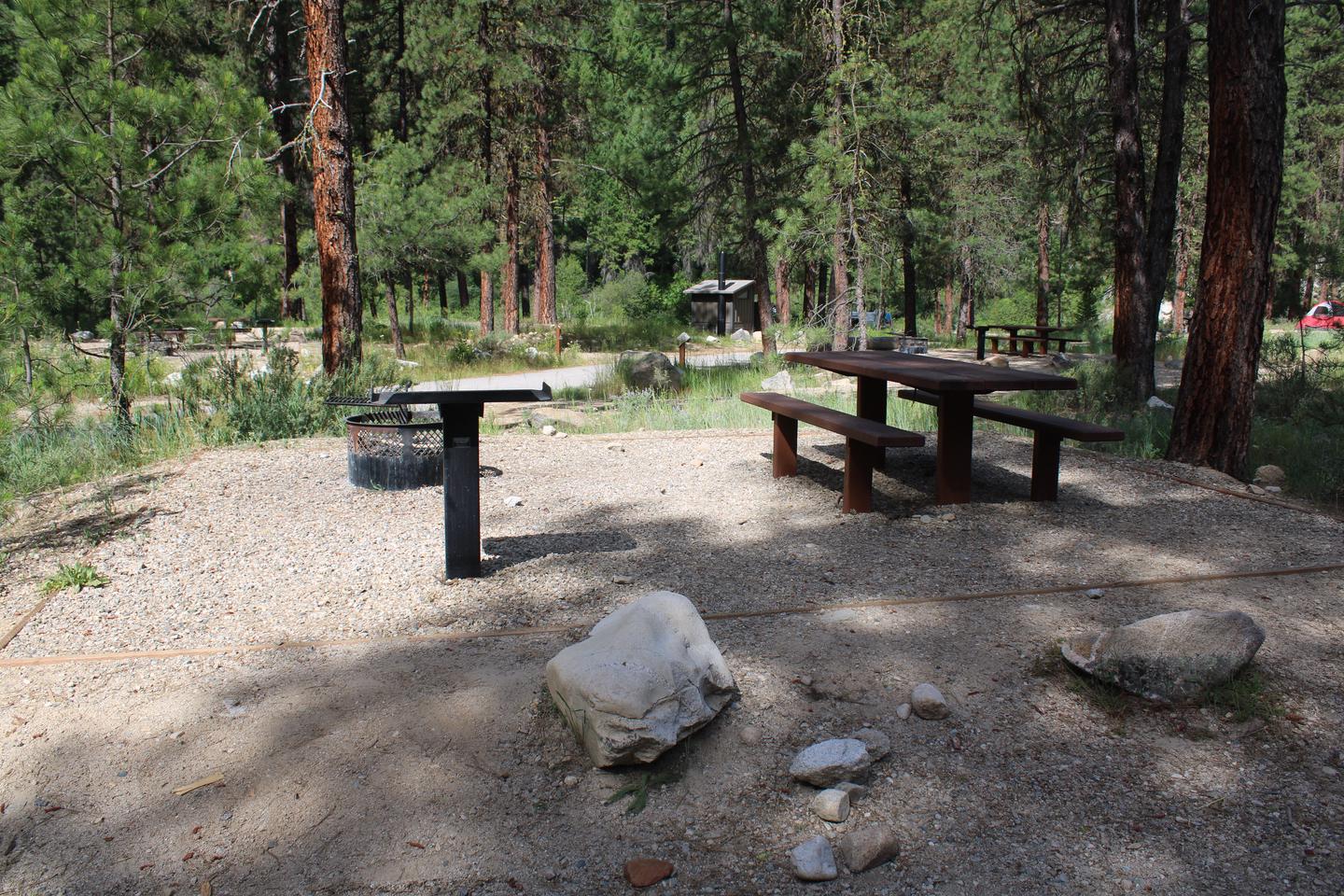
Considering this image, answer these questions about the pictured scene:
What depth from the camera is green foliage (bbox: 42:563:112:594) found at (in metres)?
4.53

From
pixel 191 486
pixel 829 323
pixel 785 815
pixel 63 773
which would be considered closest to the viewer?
pixel 785 815

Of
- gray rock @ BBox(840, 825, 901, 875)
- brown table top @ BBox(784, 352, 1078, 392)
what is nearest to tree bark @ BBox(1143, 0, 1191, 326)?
brown table top @ BBox(784, 352, 1078, 392)

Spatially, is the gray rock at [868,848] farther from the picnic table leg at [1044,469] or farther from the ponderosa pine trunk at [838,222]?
the ponderosa pine trunk at [838,222]

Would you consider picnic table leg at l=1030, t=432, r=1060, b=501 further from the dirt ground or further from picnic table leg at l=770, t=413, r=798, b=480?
picnic table leg at l=770, t=413, r=798, b=480

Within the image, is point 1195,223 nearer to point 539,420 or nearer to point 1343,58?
point 1343,58

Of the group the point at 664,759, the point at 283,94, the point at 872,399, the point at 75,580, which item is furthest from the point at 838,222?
the point at 283,94

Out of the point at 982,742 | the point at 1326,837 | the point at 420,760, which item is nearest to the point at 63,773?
the point at 420,760

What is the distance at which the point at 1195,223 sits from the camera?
95.8ft

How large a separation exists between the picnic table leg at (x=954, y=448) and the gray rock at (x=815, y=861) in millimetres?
3398

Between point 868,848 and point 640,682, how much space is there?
82 centimetres

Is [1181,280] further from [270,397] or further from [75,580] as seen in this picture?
[75,580]

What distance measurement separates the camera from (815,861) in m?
2.55

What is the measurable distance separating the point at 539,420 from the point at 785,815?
7.35m

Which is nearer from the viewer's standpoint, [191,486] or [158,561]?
[158,561]
